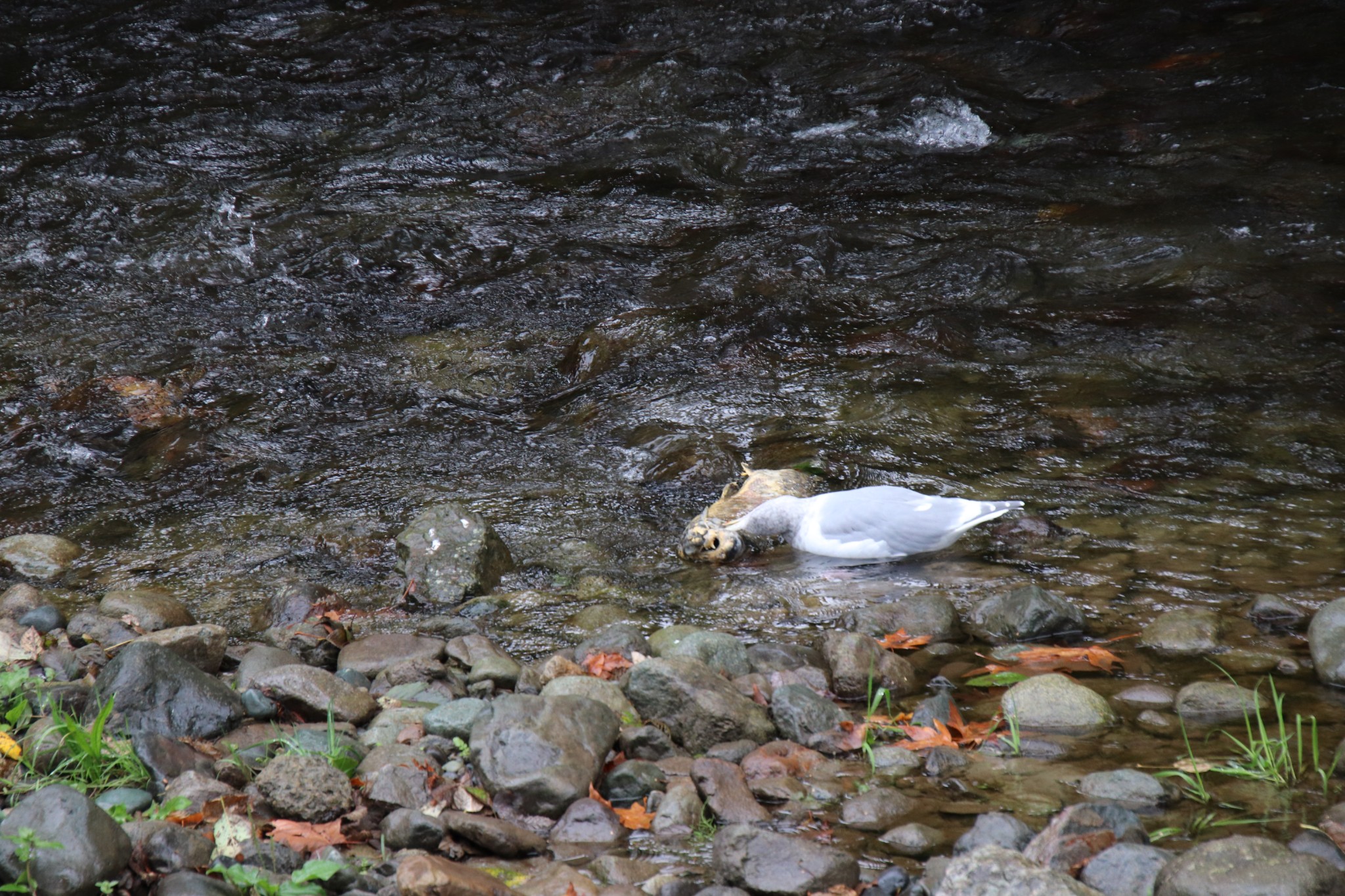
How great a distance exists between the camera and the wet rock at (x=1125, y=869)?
2.24 m

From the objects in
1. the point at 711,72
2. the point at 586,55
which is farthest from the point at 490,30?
the point at 711,72

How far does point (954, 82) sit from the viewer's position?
10.5 meters

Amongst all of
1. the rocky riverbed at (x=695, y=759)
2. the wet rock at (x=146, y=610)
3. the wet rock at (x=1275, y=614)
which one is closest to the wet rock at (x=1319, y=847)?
the rocky riverbed at (x=695, y=759)

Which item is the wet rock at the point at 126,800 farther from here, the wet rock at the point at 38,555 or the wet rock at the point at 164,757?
the wet rock at the point at 38,555

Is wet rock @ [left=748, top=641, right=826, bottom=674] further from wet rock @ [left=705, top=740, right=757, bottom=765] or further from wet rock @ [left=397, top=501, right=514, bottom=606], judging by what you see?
wet rock @ [left=397, top=501, right=514, bottom=606]

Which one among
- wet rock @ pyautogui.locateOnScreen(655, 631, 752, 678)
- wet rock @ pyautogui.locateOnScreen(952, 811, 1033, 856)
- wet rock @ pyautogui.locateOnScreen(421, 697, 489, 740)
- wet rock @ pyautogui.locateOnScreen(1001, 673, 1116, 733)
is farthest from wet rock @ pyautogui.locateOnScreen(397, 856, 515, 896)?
wet rock @ pyautogui.locateOnScreen(1001, 673, 1116, 733)

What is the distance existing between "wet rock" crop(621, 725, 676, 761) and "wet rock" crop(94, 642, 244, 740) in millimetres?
1195

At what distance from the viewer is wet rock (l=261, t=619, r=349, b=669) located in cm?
404

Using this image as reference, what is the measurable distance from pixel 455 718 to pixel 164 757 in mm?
800

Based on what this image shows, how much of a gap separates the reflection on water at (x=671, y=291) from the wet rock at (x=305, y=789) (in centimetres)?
147

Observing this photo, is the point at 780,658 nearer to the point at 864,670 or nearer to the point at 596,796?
the point at 864,670

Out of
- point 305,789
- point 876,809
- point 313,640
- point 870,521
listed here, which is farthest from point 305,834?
point 870,521

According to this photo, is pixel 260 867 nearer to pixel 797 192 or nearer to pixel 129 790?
pixel 129 790

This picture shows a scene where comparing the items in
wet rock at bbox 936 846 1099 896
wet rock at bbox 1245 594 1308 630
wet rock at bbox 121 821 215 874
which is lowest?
wet rock at bbox 1245 594 1308 630
